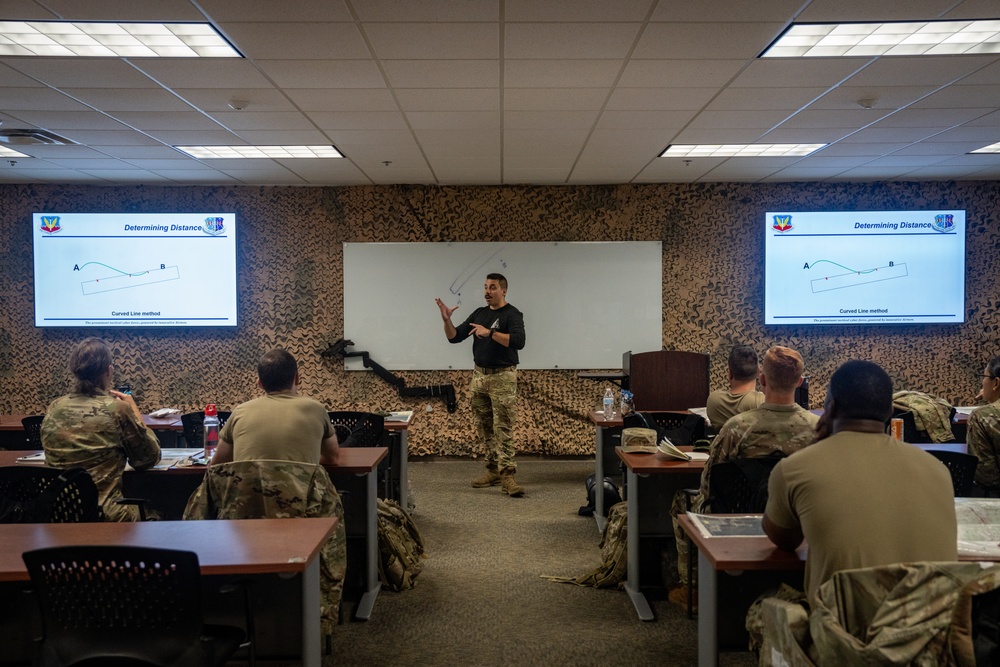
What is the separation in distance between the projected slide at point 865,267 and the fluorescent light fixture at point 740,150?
133 cm

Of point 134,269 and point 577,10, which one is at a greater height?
point 577,10

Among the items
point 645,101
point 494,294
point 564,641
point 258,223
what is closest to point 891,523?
point 564,641

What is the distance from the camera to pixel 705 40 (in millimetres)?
3352

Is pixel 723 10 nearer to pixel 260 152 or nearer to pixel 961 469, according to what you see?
pixel 961 469

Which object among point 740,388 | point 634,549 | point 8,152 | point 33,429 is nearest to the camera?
point 634,549

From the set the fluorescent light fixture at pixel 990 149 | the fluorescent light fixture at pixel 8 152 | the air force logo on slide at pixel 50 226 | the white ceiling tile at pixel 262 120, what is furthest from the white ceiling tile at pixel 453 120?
the air force logo on slide at pixel 50 226

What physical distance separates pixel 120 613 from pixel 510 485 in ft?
13.1

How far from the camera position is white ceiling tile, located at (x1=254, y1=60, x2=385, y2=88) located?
365 cm

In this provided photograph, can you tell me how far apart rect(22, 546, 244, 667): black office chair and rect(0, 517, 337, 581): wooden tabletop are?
0.09 metres

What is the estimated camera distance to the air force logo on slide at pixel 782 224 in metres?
6.95

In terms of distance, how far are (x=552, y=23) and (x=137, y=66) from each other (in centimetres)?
220

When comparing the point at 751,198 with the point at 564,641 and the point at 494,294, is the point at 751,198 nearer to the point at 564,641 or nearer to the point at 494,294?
the point at 494,294

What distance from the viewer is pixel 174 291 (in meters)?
6.94

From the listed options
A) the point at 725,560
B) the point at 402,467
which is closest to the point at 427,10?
the point at 725,560
